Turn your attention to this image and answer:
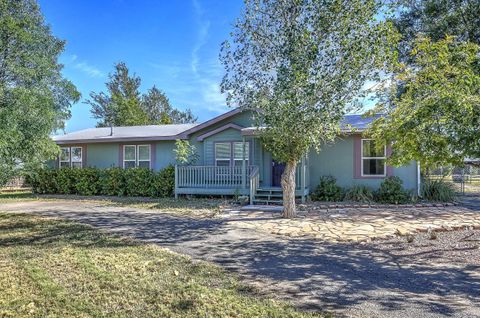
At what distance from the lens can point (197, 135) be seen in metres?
15.8

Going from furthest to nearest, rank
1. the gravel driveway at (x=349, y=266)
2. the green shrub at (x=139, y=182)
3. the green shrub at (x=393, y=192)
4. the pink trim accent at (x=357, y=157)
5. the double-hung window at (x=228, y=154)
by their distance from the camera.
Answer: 1. the green shrub at (x=139, y=182)
2. the double-hung window at (x=228, y=154)
3. the pink trim accent at (x=357, y=157)
4. the green shrub at (x=393, y=192)
5. the gravel driveway at (x=349, y=266)

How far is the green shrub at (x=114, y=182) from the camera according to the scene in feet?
51.5

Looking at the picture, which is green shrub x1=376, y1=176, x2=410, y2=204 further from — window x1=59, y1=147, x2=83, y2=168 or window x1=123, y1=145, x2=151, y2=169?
window x1=59, y1=147, x2=83, y2=168

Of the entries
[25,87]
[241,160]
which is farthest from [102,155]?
[25,87]

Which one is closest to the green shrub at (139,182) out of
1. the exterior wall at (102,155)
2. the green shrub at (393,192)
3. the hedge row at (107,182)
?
the hedge row at (107,182)

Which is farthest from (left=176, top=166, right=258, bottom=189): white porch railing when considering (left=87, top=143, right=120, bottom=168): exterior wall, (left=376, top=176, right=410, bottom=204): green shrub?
(left=87, top=143, right=120, bottom=168): exterior wall

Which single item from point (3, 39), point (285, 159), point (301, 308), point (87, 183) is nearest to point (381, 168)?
point (285, 159)

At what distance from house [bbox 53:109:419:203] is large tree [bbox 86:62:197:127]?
15.9 metres

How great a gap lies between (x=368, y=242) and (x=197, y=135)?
1053cm

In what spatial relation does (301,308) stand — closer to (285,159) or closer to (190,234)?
(190,234)

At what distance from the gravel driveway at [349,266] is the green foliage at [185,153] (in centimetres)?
603

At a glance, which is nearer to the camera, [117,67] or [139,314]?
[139,314]

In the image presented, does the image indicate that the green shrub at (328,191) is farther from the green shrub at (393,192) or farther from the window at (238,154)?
the window at (238,154)

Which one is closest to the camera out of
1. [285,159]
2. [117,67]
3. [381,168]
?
[285,159]
